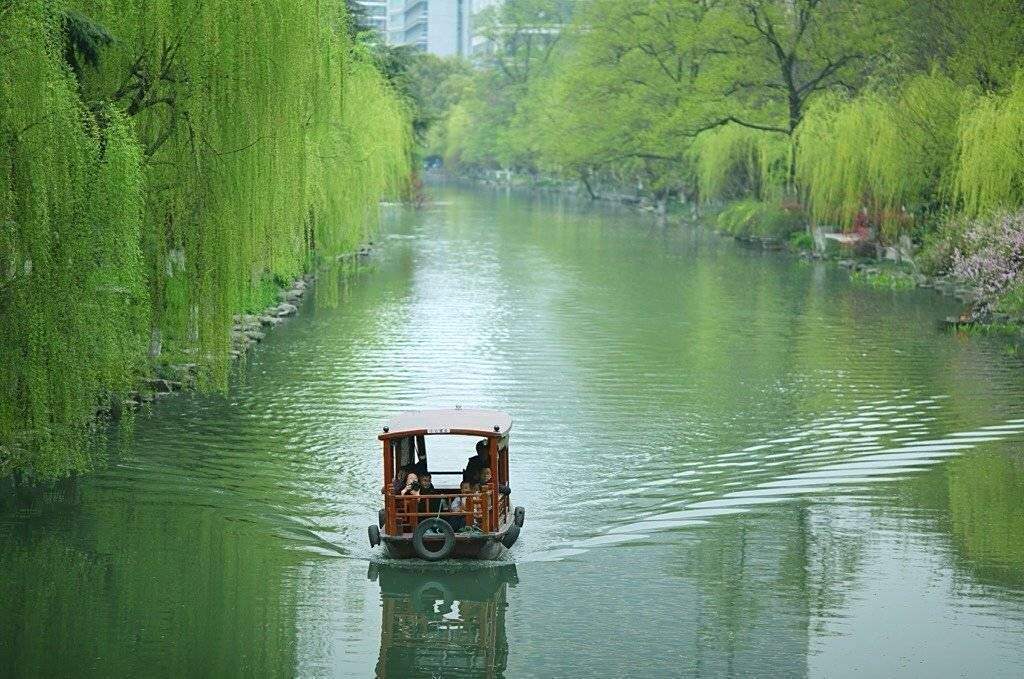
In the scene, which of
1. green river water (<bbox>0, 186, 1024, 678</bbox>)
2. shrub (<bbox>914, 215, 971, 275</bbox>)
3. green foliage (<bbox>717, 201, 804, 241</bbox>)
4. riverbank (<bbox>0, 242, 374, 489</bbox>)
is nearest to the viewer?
green river water (<bbox>0, 186, 1024, 678</bbox>)

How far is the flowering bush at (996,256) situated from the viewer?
3144cm

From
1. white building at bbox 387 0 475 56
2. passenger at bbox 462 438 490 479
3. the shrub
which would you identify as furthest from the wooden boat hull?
white building at bbox 387 0 475 56

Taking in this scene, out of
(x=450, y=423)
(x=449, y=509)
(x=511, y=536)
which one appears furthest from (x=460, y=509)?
(x=450, y=423)

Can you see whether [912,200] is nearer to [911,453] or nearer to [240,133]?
[911,453]

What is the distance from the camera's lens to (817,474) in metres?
18.8

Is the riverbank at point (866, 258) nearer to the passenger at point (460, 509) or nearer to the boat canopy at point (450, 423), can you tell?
the boat canopy at point (450, 423)

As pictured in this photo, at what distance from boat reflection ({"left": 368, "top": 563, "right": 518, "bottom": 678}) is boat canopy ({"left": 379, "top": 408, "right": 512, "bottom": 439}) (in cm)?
143

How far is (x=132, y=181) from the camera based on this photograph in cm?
1505

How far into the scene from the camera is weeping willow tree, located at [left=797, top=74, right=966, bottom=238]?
39.9 metres

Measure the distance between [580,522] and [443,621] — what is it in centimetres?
343

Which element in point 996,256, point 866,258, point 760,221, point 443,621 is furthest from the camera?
point 760,221

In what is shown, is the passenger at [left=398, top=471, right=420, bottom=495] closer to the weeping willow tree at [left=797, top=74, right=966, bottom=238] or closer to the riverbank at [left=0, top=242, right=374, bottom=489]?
the riverbank at [left=0, top=242, right=374, bottom=489]

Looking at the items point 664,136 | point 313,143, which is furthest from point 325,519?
point 664,136

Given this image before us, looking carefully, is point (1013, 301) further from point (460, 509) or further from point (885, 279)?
point (460, 509)
